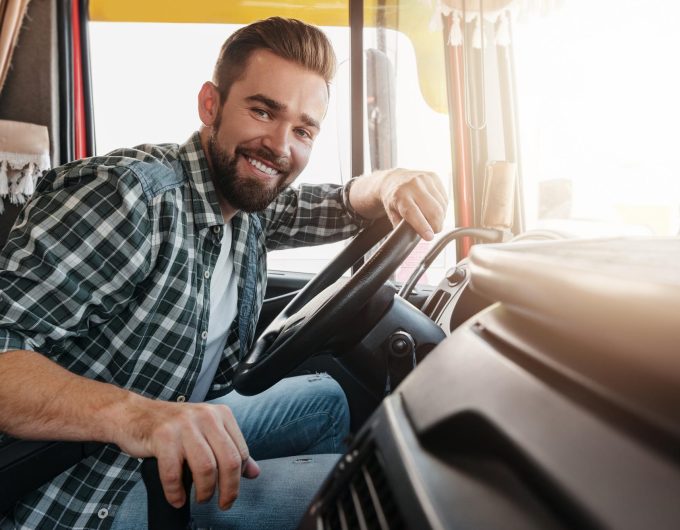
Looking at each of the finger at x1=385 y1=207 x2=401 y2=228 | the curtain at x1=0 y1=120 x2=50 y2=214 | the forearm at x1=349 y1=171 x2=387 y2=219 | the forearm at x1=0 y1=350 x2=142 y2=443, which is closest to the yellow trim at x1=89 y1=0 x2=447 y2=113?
the curtain at x1=0 y1=120 x2=50 y2=214

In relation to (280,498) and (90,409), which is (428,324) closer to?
(280,498)

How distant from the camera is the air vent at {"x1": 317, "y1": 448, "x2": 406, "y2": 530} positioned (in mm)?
388

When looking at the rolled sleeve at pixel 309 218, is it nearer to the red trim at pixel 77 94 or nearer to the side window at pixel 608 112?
the side window at pixel 608 112

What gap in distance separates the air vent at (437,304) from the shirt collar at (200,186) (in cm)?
Answer: 54

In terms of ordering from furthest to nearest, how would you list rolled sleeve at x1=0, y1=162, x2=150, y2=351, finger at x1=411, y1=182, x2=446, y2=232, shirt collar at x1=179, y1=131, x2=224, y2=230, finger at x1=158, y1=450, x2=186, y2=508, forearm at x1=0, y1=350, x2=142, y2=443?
1. shirt collar at x1=179, y1=131, x2=224, y2=230
2. finger at x1=411, y1=182, x2=446, y2=232
3. rolled sleeve at x1=0, y1=162, x2=150, y2=351
4. forearm at x1=0, y1=350, x2=142, y2=443
5. finger at x1=158, y1=450, x2=186, y2=508

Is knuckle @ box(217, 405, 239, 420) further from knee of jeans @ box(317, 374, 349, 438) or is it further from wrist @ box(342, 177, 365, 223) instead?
wrist @ box(342, 177, 365, 223)

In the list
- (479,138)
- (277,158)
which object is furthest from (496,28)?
(277,158)

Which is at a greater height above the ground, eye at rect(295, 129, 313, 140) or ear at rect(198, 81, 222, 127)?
ear at rect(198, 81, 222, 127)

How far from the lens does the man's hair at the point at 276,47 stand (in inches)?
48.3

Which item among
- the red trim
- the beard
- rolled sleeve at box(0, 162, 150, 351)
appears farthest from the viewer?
the red trim

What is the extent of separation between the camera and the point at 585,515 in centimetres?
27

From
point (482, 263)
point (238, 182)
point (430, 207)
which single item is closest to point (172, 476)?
point (482, 263)

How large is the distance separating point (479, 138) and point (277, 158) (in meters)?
0.96

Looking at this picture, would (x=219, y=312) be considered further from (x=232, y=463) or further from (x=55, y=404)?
(x=232, y=463)
